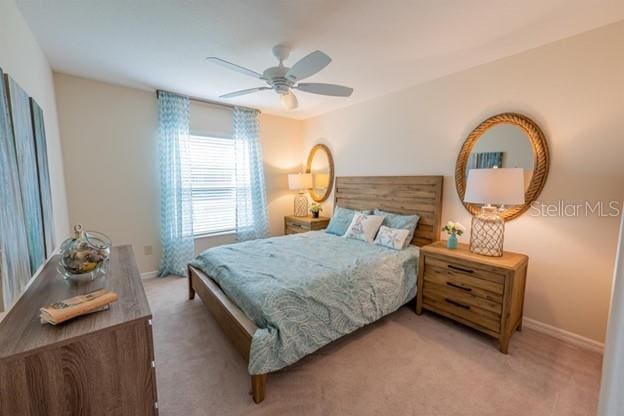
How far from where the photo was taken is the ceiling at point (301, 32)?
1714mm

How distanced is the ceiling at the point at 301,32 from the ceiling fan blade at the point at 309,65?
11.0 inches

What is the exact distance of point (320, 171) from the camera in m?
4.60

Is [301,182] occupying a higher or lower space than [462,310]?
higher

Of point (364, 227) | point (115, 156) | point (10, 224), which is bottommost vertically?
point (364, 227)

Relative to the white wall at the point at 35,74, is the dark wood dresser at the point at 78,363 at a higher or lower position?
lower

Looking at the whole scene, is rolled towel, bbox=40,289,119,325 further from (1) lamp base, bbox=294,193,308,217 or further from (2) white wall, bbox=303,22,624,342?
(1) lamp base, bbox=294,193,308,217

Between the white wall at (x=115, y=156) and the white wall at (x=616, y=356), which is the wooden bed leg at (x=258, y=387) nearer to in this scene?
the white wall at (x=616, y=356)

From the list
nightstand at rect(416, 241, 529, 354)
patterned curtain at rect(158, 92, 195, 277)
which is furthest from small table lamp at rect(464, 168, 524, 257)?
patterned curtain at rect(158, 92, 195, 277)

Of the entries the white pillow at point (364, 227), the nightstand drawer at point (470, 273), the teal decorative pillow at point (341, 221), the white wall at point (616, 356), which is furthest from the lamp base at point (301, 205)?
the white wall at point (616, 356)

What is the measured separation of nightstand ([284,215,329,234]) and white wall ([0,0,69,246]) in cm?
287

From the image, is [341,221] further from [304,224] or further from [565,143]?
[565,143]

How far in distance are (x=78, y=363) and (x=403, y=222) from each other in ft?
9.58

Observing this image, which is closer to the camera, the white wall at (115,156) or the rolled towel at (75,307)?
the rolled towel at (75,307)

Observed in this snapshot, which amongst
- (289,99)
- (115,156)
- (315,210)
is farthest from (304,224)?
(115,156)
